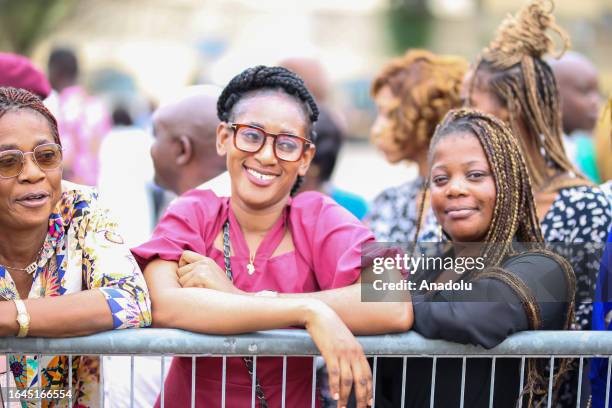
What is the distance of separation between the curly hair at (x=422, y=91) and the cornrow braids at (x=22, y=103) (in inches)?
94.7

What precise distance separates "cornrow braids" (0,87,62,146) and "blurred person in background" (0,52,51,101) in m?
1.40

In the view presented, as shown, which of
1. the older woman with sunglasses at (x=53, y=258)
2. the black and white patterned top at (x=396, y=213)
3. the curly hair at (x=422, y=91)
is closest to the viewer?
the older woman with sunglasses at (x=53, y=258)

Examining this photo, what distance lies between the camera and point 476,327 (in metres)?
2.94

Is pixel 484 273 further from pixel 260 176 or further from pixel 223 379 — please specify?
pixel 223 379

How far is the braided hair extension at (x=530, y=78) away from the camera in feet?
13.8

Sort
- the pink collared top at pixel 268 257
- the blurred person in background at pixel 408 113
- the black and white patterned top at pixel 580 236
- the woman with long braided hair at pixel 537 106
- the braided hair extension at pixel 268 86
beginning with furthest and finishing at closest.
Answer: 1. the blurred person in background at pixel 408 113
2. the woman with long braided hair at pixel 537 106
3. the black and white patterned top at pixel 580 236
4. the braided hair extension at pixel 268 86
5. the pink collared top at pixel 268 257

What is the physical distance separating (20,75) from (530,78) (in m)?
2.47

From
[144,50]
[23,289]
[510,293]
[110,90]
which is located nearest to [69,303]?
[23,289]

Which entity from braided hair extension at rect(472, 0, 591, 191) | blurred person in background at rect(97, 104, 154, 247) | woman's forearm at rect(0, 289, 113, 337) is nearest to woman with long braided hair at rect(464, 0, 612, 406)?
braided hair extension at rect(472, 0, 591, 191)

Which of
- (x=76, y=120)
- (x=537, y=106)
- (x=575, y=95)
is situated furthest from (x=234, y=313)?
(x=76, y=120)

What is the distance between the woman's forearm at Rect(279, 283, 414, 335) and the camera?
296 centimetres

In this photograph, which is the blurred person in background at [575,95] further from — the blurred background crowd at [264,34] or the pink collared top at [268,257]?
the blurred background crowd at [264,34]

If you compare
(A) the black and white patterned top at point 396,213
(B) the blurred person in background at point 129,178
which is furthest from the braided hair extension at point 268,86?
(B) the blurred person in background at point 129,178

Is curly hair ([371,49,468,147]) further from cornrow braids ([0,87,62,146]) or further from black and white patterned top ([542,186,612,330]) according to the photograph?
cornrow braids ([0,87,62,146])
